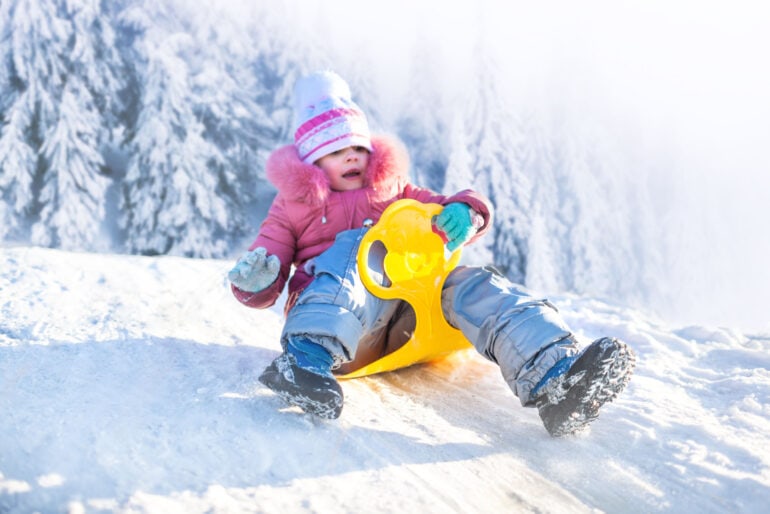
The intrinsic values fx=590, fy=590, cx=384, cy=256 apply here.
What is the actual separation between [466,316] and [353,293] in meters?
0.36

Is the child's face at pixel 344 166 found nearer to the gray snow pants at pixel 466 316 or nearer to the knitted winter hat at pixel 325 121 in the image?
the knitted winter hat at pixel 325 121

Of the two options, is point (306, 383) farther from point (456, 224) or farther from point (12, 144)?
point (12, 144)

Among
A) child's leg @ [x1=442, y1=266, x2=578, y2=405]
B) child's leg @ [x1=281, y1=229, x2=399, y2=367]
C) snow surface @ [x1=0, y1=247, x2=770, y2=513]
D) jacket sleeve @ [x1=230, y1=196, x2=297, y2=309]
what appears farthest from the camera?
jacket sleeve @ [x1=230, y1=196, x2=297, y2=309]

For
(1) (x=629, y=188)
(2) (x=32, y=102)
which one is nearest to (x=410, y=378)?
(2) (x=32, y=102)

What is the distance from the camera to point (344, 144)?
231 centimetres

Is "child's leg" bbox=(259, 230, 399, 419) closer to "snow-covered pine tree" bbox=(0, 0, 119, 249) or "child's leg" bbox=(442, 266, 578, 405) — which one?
"child's leg" bbox=(442, 266, 578, 405)

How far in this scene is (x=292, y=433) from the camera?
1386mm

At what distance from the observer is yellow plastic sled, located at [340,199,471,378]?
1920 millimetres

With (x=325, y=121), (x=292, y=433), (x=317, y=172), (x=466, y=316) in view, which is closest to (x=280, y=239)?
(x=317, y=172)

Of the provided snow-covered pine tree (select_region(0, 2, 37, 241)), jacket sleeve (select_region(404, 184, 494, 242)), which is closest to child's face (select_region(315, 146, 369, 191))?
jacket sleeve (select_region(404, 184, 494, 242))

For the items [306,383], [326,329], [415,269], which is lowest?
[306,383]

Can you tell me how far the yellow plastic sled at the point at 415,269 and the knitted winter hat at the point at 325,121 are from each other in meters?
0.50

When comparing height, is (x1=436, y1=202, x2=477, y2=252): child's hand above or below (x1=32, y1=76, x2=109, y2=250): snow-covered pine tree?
above

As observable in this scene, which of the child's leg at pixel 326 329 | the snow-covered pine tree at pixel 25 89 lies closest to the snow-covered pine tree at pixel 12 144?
the snow-covered pine tree at pixel 25 89
